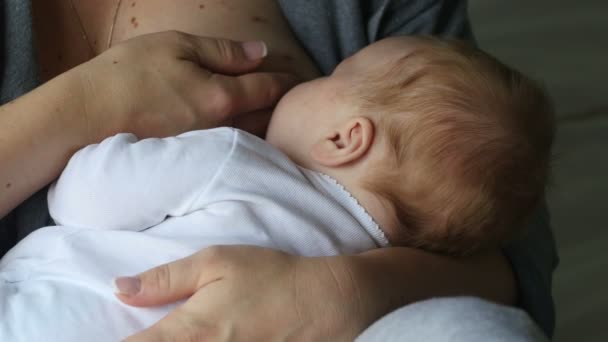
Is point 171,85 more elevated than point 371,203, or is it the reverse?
point 171,85

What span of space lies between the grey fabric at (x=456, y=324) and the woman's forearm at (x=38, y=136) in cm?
40

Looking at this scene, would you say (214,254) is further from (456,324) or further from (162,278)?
(456,324)

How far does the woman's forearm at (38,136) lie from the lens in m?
0.79

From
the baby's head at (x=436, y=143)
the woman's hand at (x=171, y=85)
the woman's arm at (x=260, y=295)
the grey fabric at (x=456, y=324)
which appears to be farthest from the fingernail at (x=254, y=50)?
the grey fabric at (x=456, y=324)

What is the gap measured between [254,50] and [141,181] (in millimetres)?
253

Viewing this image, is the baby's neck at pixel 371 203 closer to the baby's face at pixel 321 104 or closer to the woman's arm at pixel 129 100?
the baby's face at pixel 321 104

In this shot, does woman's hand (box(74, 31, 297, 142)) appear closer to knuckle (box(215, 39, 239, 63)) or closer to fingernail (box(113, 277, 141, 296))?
knuckle (box(215, 39, 239, 63))

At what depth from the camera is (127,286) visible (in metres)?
0.66

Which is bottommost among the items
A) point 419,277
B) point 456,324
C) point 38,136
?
point 419,277

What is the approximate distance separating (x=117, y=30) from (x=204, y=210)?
435mm

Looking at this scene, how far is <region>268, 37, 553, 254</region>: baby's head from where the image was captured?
0.78 metres

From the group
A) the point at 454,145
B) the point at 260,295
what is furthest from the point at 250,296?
the point at 454,145

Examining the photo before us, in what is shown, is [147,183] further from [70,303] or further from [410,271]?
[410,271]

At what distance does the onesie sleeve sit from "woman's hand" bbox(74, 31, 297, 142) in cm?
7
